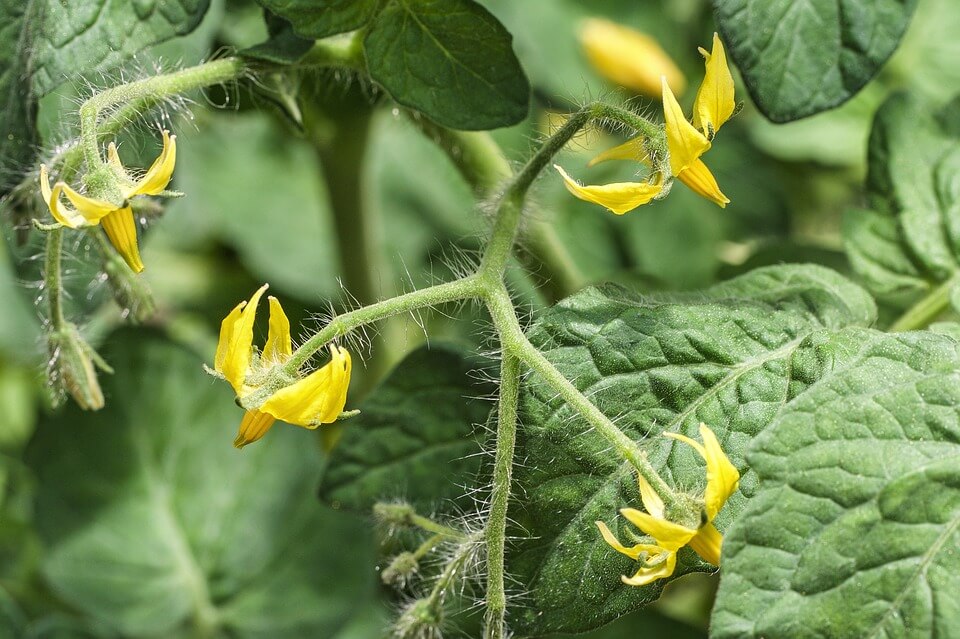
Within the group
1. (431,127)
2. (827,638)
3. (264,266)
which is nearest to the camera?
(827,638)

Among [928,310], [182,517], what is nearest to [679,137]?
[928,310]

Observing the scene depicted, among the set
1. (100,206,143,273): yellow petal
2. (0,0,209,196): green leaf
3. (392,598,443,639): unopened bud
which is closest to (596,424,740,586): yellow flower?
(392,598,443,639): unopened bud

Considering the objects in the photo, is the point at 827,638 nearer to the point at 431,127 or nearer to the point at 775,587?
the point at 775,587

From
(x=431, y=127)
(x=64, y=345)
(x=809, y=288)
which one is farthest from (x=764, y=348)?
(x=64, y=345)

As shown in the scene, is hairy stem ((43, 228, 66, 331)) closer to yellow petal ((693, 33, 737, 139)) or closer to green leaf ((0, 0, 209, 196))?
green leaf ((0, 0, 209, 196))

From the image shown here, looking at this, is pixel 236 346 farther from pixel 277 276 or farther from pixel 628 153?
pixel 277 276

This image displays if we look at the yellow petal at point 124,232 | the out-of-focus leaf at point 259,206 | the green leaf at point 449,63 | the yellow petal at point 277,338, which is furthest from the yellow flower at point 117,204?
the out-of-focus leaf at point 259,206
